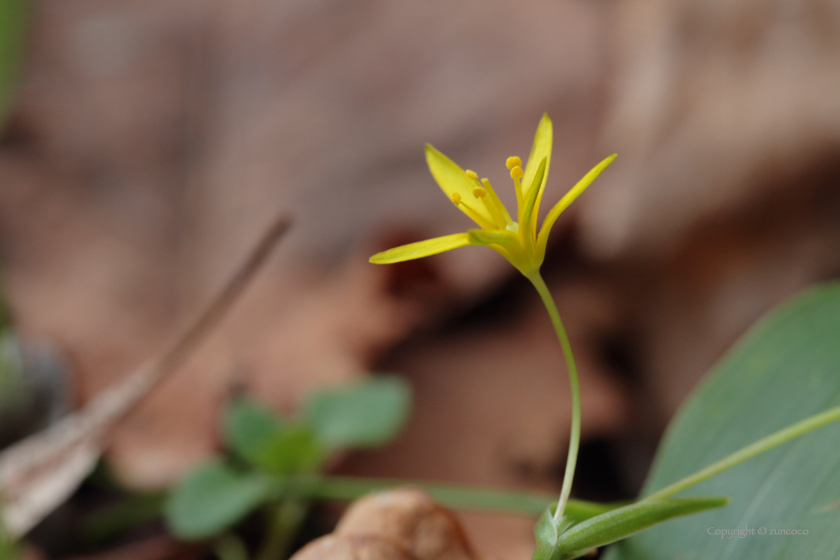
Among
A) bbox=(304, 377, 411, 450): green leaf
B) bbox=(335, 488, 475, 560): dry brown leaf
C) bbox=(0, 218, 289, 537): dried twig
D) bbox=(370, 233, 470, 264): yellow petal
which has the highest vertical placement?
bbox=(370, 233, 470, 264): yellow petal

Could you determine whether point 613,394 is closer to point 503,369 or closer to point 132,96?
point 503,369

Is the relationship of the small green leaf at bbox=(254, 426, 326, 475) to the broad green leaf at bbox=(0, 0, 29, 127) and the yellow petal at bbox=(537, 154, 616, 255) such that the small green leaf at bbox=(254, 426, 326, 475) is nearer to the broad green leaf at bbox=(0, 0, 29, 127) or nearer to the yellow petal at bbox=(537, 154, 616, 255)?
the yellow petal at bbox=(537, 154, 616, 255)

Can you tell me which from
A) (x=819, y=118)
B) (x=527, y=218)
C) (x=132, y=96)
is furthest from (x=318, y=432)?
(x=132, y=96)

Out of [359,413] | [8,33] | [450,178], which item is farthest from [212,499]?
[8,33]

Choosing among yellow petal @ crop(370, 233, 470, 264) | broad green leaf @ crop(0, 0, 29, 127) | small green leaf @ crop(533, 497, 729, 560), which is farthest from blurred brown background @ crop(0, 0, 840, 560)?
yellow petal @ crop(370, 233, 470, 264)

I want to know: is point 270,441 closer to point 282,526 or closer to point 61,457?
point 282,526

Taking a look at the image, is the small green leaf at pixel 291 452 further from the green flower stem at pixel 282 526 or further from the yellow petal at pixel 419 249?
the yellow petal at pixel 419 249
